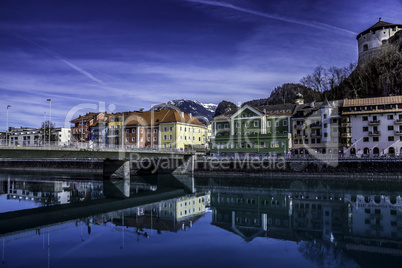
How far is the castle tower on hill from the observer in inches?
4037

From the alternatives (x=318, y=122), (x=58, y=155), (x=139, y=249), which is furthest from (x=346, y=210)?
(x=318, y=122)

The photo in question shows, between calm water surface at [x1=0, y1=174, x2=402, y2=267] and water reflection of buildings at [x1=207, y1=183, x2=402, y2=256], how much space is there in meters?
0.07

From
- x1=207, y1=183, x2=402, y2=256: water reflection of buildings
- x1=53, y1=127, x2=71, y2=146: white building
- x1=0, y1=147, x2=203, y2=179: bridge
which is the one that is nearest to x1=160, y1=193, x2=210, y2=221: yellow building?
x1=207, y1=183, x2=402, y2=256: water reflection of buildings

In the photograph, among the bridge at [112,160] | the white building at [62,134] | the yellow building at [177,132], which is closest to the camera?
the bridge at [112,160]

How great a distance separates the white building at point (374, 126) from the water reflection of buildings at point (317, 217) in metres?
28.9

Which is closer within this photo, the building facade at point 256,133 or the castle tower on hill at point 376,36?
the building facade at point 256,133

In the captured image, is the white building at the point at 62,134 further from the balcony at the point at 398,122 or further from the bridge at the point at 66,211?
the balcony at the point at 398,122

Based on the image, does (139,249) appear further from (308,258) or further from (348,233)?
(348,233)

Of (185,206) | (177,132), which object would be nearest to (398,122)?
(177,132)

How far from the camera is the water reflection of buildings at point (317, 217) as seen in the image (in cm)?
2253

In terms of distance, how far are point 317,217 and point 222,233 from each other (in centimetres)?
1075

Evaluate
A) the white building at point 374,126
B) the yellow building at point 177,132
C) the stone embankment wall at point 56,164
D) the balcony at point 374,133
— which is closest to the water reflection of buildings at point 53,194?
the stone embankment wall at point 56,164

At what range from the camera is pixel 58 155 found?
4728 cm

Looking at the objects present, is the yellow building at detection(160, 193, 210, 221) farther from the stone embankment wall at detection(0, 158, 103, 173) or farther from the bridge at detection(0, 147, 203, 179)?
the stone embankment wall at detection(0, 158, 103, 173)
